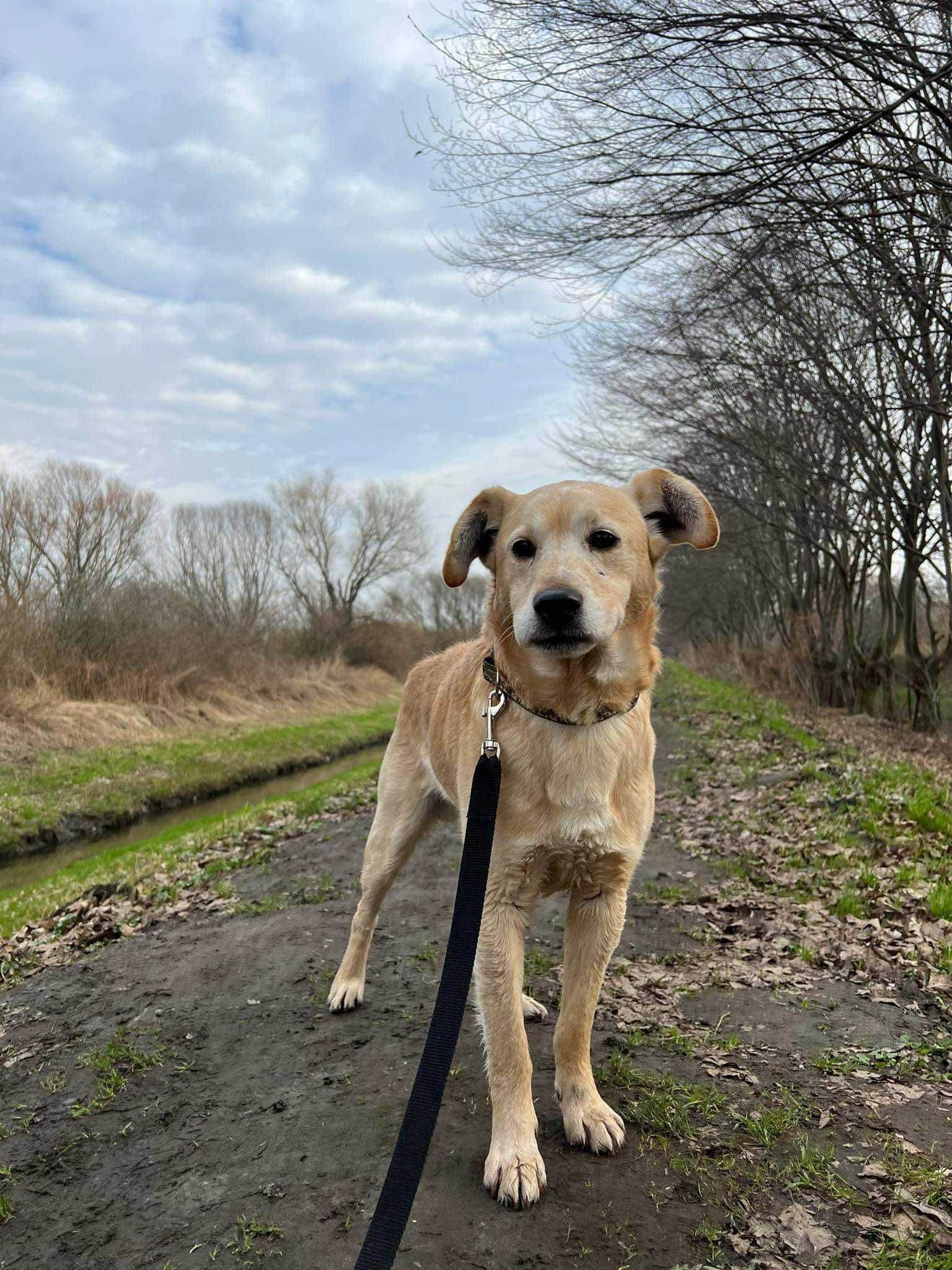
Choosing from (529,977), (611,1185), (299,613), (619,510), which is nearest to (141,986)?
(529,977)

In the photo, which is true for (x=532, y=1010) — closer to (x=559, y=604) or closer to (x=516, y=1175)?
(x=516, y=1175)

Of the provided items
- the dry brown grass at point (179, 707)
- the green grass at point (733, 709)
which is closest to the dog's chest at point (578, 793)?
the green grass at point (733, 709)

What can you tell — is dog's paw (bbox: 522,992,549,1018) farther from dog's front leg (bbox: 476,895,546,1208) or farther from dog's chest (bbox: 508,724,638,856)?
dog's chest (bbox: 508,724,638,856)

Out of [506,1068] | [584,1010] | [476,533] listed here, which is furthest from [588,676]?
[506,1068]

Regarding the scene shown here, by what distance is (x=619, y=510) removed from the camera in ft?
9.82

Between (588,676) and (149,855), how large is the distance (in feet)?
27.6

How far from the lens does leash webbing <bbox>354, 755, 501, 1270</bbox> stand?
6.27 feet

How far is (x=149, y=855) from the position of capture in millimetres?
9633

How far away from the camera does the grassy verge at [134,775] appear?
12414 mm

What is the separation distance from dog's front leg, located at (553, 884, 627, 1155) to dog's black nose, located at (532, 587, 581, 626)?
1.06 meters

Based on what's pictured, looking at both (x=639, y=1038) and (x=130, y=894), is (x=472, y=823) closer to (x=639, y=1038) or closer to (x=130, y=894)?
(x=639, y=1038)

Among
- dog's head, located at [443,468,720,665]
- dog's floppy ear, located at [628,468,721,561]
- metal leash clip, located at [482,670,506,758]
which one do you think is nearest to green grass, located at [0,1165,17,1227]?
metal leash clip, located at [482,670,506,758]

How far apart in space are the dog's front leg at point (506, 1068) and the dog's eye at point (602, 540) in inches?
52.7

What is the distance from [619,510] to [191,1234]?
292 centimetres
